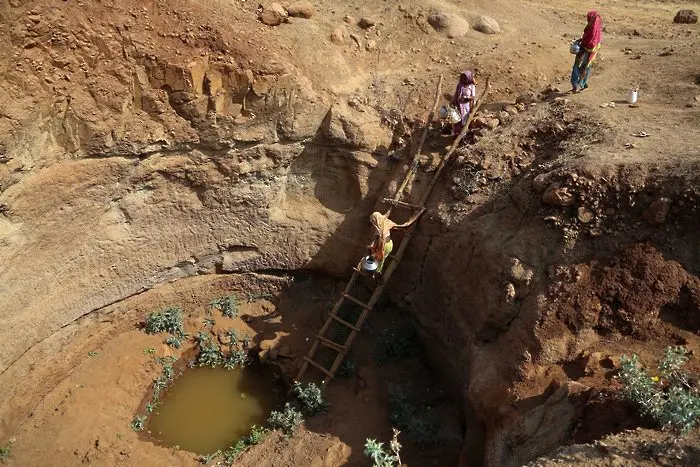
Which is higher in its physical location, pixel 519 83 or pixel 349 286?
pixel 519 83

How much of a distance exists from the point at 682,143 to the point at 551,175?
1521mm

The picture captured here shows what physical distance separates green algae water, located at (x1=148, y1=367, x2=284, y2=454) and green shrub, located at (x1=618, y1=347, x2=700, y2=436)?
16.7 feet

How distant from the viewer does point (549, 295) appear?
21.5 ft

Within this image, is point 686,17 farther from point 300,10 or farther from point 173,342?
point 173,342

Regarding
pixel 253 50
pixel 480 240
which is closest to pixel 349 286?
pixel 480 240

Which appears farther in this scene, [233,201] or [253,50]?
[233,201]

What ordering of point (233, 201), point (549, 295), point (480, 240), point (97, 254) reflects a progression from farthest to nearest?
point (233, 201) → point (97, 254) → point (480, 240) → point (549, 295)

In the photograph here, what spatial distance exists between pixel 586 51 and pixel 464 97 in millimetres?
1814

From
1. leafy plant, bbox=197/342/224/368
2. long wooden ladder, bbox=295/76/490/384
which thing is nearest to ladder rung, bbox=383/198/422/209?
long wooden ladder, bbox=295/76/490/384

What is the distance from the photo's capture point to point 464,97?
334 inches

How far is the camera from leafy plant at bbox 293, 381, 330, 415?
8141mm

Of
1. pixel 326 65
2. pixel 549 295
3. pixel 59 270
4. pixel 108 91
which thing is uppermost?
pixel 326 65

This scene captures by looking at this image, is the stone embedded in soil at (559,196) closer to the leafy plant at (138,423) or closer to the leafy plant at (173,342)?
the leafy plant at (173,342)

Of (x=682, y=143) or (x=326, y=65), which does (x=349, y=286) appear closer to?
(x=326, y=65)
